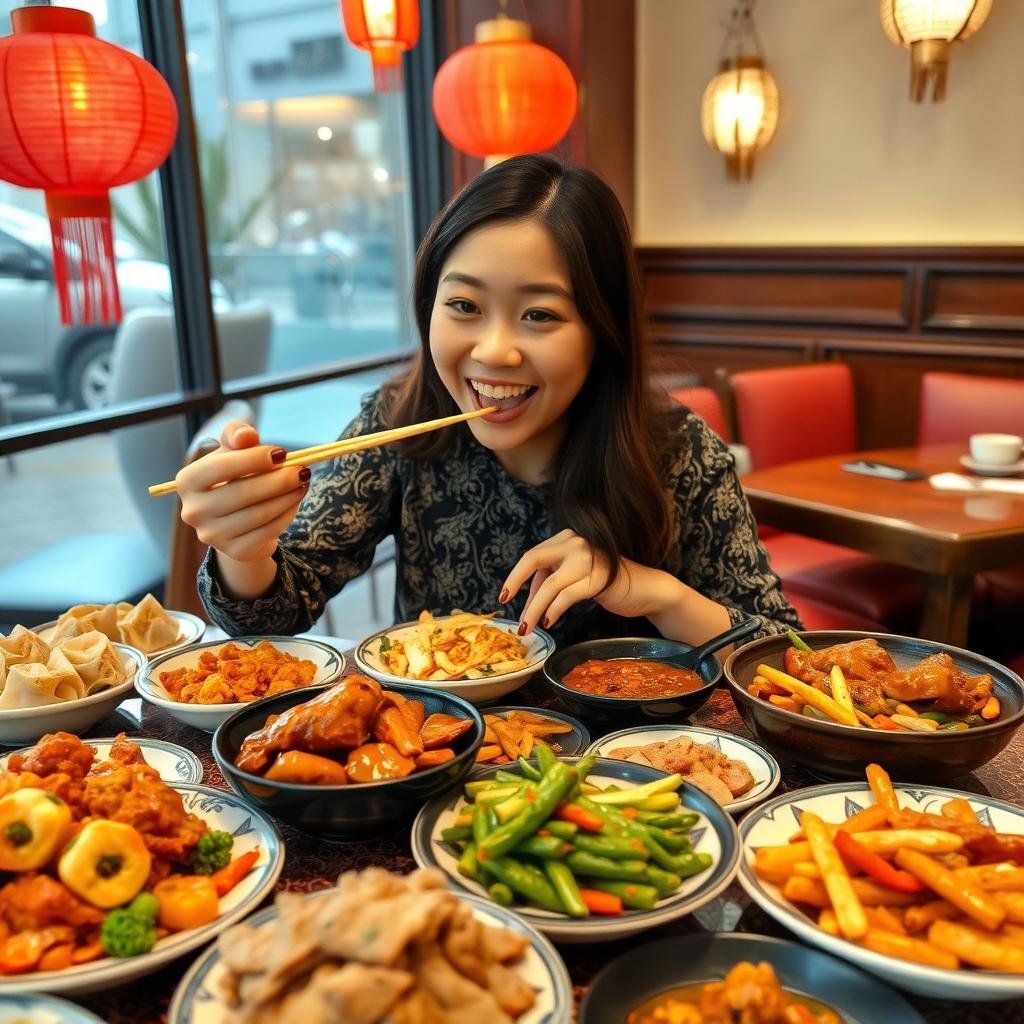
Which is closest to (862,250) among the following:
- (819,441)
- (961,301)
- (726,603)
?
(961,301)

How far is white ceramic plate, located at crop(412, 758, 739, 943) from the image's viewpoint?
2.81 feet

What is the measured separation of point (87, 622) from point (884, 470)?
240cm

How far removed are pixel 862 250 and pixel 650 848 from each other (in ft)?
14.4

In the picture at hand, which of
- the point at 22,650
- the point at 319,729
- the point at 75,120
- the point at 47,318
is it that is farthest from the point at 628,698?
the point at 47,318

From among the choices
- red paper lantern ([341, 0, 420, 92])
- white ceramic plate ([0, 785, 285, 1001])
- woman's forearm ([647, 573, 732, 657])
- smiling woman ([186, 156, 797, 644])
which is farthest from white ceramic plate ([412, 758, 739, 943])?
red paper lantern ([341, 0, 420, 92])

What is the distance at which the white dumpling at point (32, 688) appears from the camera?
1315mm

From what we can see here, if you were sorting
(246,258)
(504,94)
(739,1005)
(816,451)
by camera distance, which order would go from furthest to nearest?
(246,258) < (816,451) < (504,94) < (739,1005)

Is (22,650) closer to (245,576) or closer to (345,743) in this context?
(245,576)

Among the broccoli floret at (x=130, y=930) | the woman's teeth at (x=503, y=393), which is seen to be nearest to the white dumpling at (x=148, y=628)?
the woman's teeth at (x=503, y=393)

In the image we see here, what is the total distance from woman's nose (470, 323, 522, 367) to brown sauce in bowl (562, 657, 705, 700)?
504mm

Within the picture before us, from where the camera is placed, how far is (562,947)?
0.92m

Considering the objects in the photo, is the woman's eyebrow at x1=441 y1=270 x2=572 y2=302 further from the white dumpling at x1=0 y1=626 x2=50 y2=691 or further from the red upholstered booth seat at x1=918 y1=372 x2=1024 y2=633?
the red upholstered booth seat at x1=918 y1=372 x2=1024 y2=633

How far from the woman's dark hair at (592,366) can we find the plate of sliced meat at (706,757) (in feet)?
1.30

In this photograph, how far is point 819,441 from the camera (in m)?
4.34
